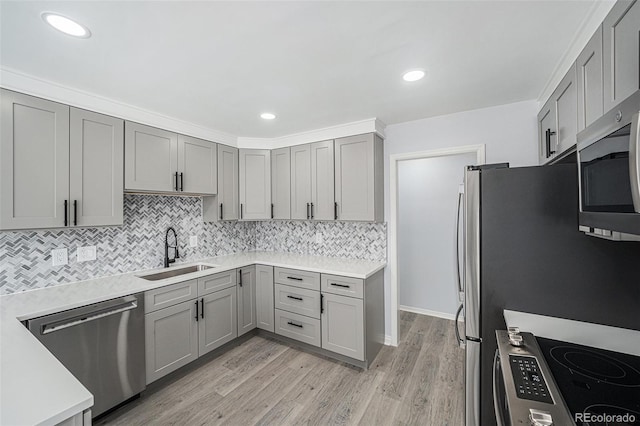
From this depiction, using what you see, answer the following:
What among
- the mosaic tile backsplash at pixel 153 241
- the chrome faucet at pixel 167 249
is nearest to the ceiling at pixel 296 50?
the mosaic tile backsplash at pixel 153 241

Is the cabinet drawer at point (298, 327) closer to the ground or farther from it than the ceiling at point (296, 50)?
closer to the ground

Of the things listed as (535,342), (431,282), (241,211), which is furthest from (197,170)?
(431,282)

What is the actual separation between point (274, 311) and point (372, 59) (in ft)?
8.86

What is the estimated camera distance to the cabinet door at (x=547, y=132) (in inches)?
72.1

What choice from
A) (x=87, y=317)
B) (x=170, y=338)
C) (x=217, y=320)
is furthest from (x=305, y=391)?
(x=87, y=317)

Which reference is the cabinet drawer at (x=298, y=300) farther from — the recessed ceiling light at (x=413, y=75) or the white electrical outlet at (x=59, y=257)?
the recessed ceiling light at (x=413, y=75)

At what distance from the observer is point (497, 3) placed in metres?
1.25

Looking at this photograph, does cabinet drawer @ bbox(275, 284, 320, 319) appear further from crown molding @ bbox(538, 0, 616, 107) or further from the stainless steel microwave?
crown molding @ bbox(538, 0, 616, 107)

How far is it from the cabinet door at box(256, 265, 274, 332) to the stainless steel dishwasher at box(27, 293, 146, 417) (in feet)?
4.19

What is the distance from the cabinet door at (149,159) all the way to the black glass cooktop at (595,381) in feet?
9.96

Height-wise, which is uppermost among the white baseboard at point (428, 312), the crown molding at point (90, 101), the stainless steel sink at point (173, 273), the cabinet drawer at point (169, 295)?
the crown molding at point (90, 101)

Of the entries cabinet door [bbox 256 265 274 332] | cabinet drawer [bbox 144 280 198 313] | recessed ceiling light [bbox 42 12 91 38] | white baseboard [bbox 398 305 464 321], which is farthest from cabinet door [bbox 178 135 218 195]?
white baseboard [bbox 398 305 464 321]

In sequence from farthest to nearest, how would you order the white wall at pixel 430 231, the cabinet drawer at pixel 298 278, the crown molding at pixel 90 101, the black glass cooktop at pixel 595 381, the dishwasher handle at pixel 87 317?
the white wall at pixel 430 231
the cabinet drawer at pixel 298 278
the crown molding at pixel 90 101
the dishwasher handle at pixel 87 317
the black glass cooktop at pixel 595 381

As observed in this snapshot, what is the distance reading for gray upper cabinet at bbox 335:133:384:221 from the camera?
283cm
